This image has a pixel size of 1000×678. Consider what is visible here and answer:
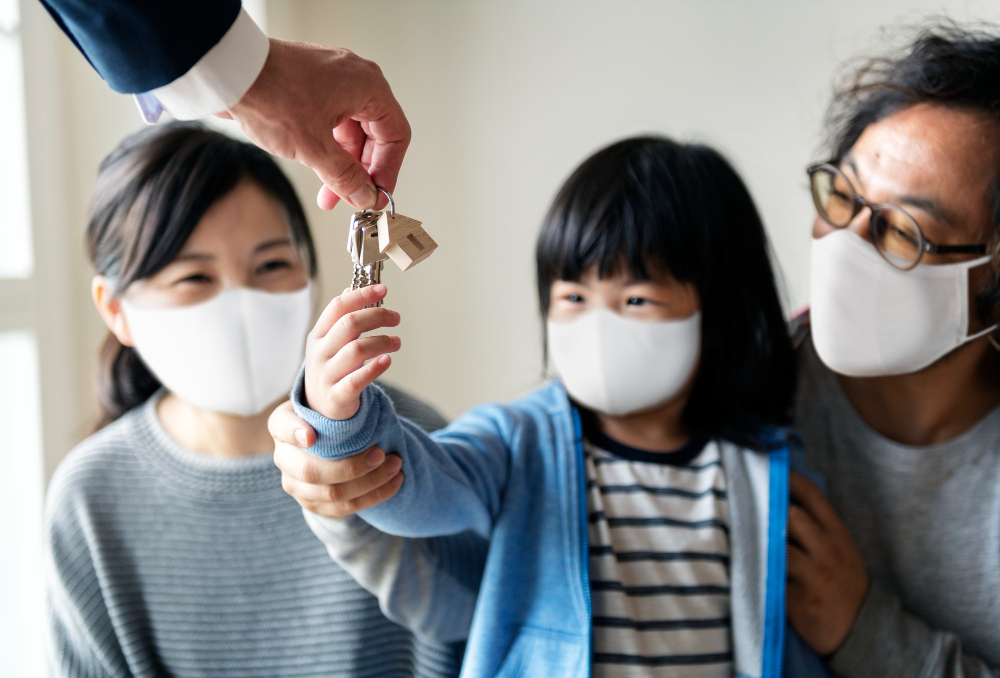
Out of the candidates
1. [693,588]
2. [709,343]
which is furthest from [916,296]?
[693,588]

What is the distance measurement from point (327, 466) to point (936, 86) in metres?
0.84

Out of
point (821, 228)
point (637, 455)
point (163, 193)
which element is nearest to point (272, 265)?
point (163, 193)

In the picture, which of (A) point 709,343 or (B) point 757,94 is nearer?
(A) point 709,343

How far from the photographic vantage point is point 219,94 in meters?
0.51

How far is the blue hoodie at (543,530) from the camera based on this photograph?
750mm

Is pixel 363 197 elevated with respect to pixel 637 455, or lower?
elevated

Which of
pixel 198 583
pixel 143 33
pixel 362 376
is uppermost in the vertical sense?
pixel 143 33

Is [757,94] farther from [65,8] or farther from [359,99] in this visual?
[65,8]

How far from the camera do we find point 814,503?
0.93 metres

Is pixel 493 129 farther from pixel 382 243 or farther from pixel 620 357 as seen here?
pixel 382 243

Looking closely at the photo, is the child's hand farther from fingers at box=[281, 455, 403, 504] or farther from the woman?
the woman

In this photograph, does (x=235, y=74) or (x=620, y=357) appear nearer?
(x=235, y=74)

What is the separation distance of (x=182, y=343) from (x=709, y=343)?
0.63 m

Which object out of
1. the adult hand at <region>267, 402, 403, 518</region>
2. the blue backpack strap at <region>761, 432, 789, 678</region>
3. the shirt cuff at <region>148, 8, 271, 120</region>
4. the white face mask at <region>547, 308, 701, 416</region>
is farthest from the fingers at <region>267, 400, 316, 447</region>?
the blue backpack strap at <region>761, 432, 789, 678</region>
